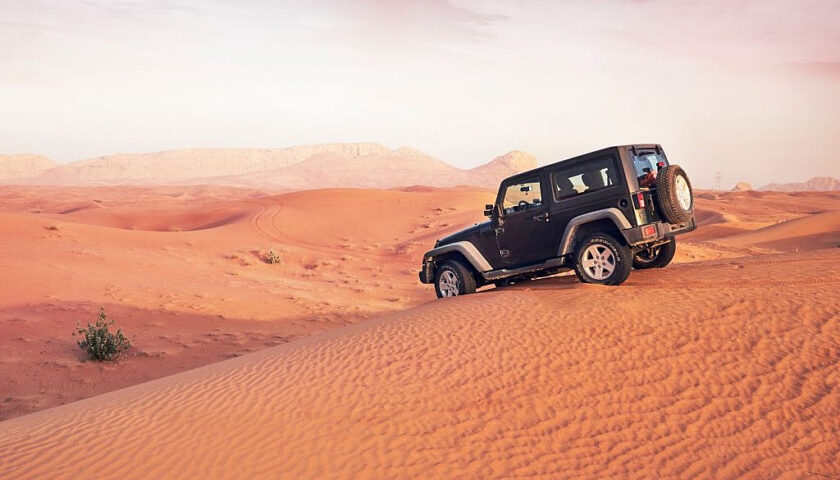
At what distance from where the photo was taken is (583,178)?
8.54 m

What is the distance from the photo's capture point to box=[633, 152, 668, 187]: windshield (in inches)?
322

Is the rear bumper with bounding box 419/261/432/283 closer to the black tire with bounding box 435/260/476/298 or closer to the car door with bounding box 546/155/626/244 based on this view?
the black tire with bounding box 435/260/476/298

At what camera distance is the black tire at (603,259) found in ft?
25.7

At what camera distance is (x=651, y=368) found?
5023 millimetres

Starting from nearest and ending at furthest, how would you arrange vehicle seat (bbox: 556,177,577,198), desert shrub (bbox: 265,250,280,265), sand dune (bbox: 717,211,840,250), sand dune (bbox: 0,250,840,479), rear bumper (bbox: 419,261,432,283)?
sand dune (bbox: 0,250,840,479) < vehicle seat (bbox: 556,177,577,198) < rear bumper (bbox: 419,261,432,283) < desert shrub (bbox: 265,250,280,265) < sand dune (bbox: 717,211,840,250)

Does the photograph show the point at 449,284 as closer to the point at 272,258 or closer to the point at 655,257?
the point at 655,257

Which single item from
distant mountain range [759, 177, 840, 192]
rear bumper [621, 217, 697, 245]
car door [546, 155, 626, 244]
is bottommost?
distant mountain range [759, 177, 840, 192]

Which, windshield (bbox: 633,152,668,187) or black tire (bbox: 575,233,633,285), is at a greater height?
windshield (bbox: 633,152,668,187)

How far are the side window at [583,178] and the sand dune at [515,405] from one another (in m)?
2.04

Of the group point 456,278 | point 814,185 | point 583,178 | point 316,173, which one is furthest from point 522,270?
point 814,185

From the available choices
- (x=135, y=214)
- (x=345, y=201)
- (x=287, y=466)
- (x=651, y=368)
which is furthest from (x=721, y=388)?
(x=135, y=214)

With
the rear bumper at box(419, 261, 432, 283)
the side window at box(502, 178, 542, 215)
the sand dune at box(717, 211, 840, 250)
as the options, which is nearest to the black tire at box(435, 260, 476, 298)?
the rear bumper at box(419, 261, 432, 283)

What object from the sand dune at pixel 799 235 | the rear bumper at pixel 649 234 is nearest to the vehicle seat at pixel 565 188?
the rear bumper at pixel 649 234

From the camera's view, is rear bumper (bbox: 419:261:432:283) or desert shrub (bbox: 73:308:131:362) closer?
desert shrub (bbox: 73:308:131:362)
